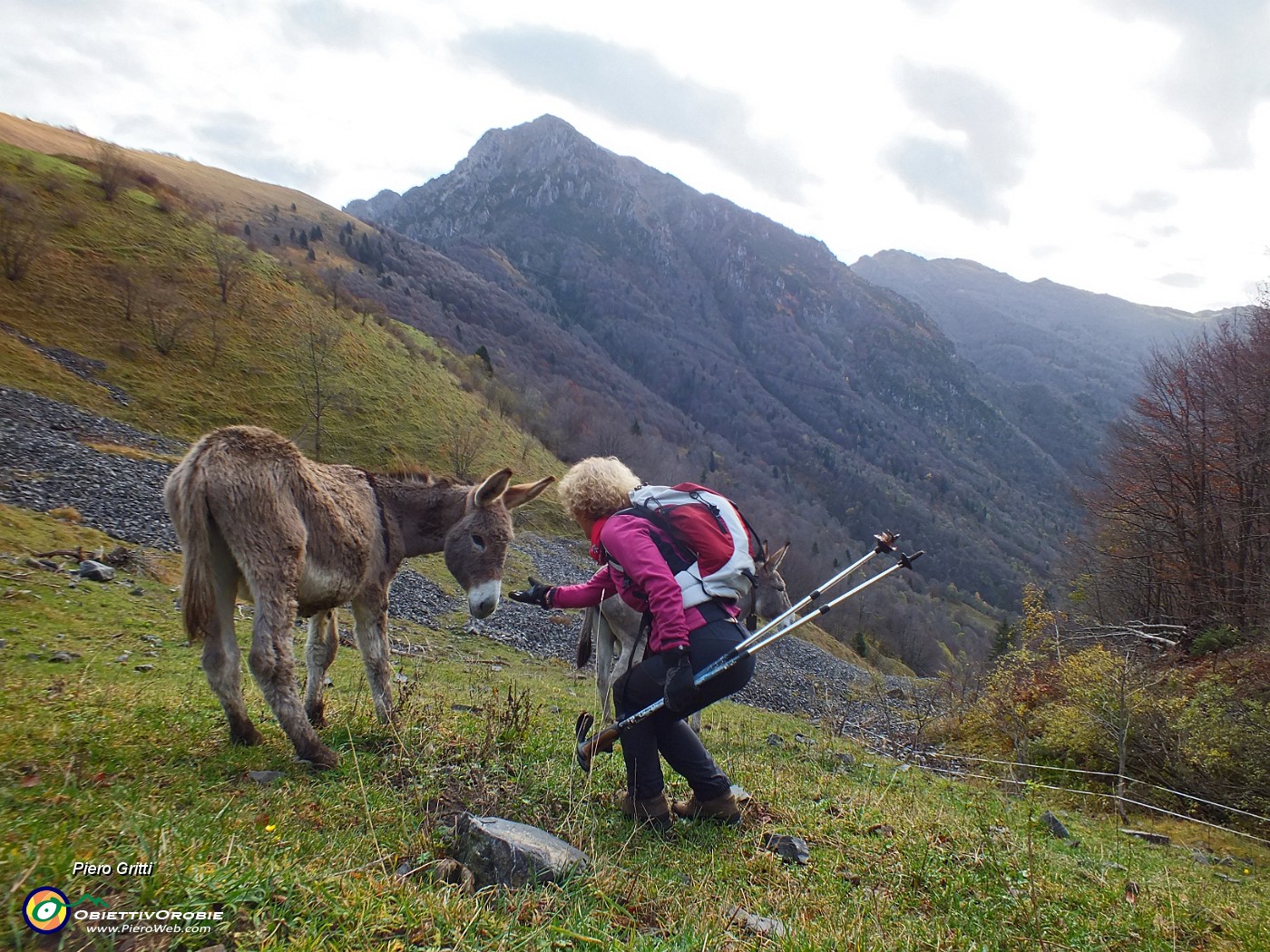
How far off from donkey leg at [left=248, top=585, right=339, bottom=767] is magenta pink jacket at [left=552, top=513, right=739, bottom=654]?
2.28 meters

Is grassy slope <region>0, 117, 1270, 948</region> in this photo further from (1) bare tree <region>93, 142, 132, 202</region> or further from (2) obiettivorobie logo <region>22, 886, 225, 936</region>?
(1) bare tree <region>93, 142, 132, 202</region>

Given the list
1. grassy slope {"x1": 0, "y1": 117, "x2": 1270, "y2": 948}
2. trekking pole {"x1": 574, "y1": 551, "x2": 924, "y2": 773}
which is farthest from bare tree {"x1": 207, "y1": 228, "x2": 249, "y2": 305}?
trekking pole {"x1": 574, "y1": 551, "x2": 924, "y2": 773}

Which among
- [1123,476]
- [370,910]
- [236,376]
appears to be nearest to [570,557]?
[236,376]

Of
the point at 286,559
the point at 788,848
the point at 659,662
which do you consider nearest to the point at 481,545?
the point at 286,559

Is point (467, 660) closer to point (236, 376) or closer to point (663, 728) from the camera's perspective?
point (663, 728)

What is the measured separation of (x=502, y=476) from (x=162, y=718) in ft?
10.9

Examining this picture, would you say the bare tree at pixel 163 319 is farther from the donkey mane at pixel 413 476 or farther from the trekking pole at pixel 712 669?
the trekking pole at pixel 712 669

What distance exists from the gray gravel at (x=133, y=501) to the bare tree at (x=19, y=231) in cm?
1355

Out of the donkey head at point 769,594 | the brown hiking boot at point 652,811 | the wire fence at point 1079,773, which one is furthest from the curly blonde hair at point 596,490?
the donkey head at point 769,594

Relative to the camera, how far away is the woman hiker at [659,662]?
3924mm

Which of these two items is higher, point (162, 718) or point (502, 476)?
point (502, 476)

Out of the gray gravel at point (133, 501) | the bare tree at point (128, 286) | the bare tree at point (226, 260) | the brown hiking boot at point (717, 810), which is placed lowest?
the gray gravel at point (133, 501)

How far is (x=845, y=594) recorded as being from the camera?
15.2 feet

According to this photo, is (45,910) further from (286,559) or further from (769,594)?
(769,594)
